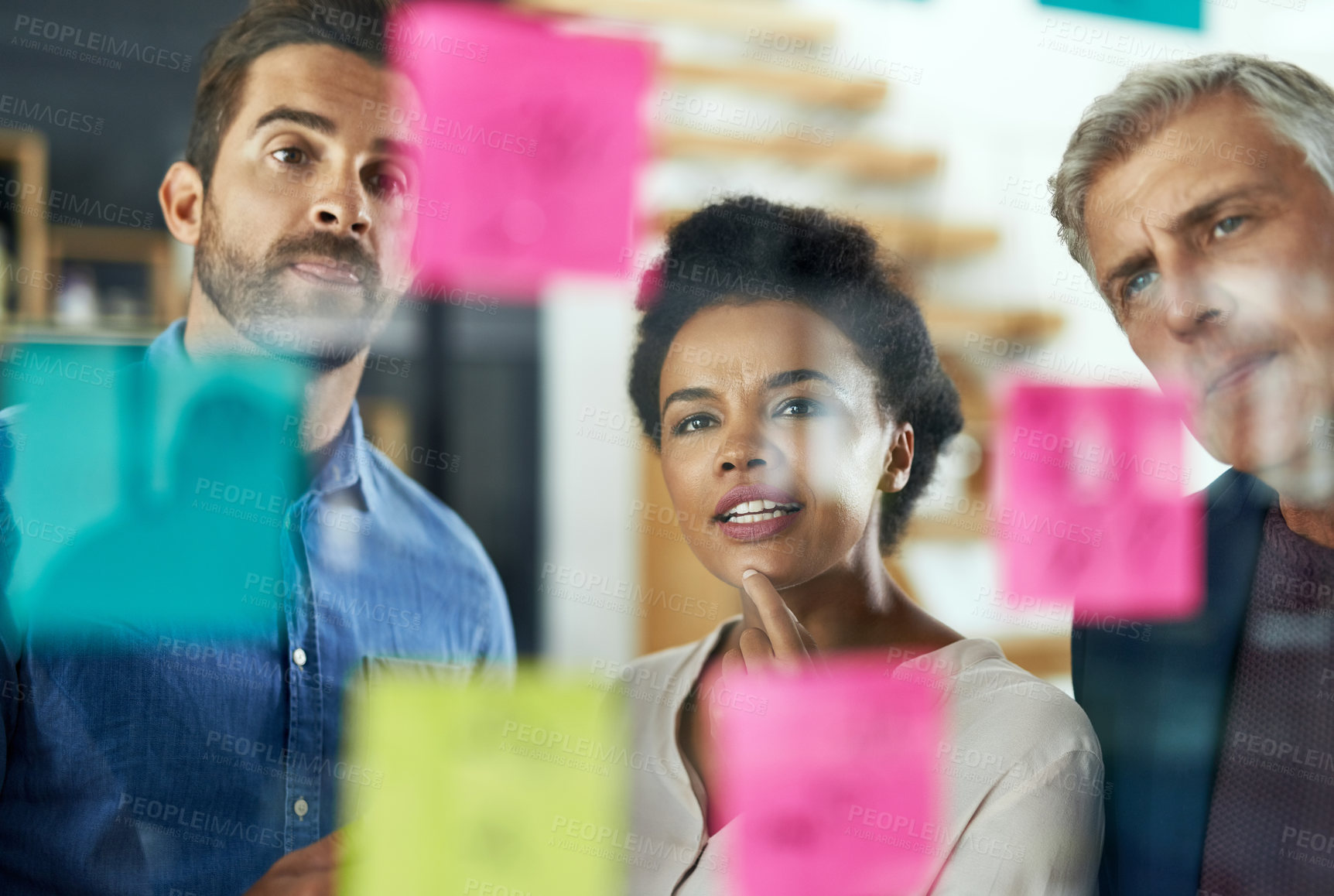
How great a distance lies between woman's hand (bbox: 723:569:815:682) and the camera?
0.87 m

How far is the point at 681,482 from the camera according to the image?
0.87 metres

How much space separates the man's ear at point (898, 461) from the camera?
0.89 m

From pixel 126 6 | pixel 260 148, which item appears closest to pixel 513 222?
pixel 260 148

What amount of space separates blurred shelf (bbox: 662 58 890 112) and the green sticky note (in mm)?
570

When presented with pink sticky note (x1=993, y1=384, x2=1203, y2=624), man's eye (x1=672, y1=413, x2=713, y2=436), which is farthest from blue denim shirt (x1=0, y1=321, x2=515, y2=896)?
pink sticky note (x1=993, y1=384, x2=1203, y2=624)

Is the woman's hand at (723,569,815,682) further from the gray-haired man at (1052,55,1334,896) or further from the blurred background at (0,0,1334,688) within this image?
the gray-haired man at (1052,55,1334,896)

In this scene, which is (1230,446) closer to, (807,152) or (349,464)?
(807,152)

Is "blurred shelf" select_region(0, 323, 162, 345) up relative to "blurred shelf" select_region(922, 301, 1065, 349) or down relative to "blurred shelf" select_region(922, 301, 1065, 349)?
down

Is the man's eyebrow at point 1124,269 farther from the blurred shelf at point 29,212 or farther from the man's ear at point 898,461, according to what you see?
the blurred shelf at point 29,212

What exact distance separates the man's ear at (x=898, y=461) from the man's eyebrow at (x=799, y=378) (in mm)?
71

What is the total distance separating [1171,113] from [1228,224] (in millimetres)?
111

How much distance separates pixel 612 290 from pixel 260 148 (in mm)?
310

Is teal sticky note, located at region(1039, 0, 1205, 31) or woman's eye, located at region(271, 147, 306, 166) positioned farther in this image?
teal sticky note, located at region(1039, 0, 1205, 31)

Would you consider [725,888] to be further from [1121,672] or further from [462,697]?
[1121,672]
